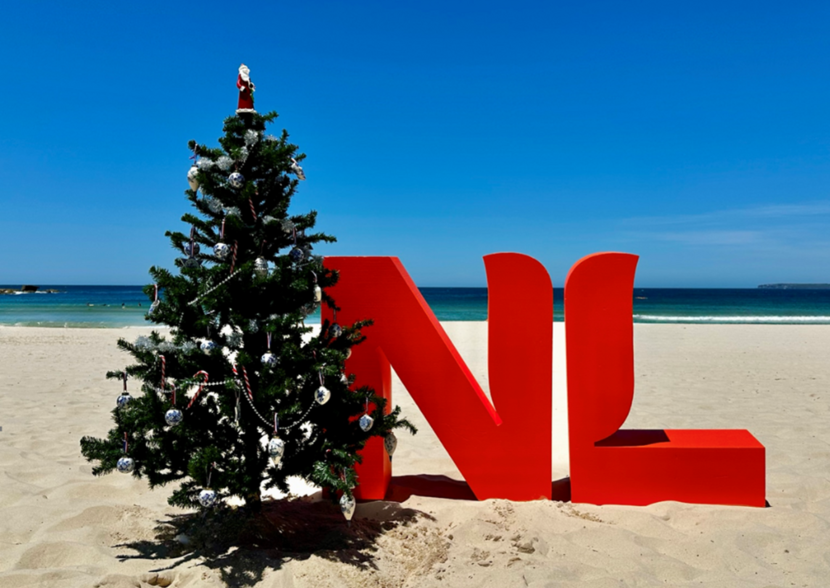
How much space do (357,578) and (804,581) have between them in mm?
2575

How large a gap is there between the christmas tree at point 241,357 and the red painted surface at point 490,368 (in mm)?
693

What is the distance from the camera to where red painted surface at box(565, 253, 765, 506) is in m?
4.28

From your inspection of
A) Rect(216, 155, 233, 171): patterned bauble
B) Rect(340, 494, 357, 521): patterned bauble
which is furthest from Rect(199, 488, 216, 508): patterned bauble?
Rect(216, 155, 233, 171): patterned bauble

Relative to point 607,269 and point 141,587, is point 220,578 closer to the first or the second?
point 141,587

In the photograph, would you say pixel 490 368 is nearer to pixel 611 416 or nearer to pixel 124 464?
pixel 611 416

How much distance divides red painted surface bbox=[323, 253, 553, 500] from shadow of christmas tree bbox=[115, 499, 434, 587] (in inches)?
20.0

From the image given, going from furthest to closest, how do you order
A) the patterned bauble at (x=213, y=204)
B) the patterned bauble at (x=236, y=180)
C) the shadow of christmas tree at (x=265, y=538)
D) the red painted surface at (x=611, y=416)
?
the red painted surface at (x=611, y=416) → the patterned bauble at (x=213, y=204) → the patterned bauble at (x=236, y=180) → the shadow of christmas tree at (x=265, y=538)

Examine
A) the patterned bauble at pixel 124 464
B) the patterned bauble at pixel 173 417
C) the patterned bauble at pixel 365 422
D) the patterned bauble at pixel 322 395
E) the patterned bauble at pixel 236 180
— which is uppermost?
the patterned bauble at pixel 236 180

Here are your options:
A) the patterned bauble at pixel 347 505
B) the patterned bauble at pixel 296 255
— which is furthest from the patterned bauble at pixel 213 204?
the patterned bauble at pixel 347 505

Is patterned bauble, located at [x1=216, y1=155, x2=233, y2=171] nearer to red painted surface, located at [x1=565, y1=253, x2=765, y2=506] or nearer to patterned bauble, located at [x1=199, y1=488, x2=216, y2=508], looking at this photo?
patterned bauble, located at [x1=199, y1=488, x2=216, y2=508]

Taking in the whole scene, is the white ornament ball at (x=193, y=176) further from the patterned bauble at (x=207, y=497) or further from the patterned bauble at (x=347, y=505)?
the patterned bauble at (x=347, y=505)

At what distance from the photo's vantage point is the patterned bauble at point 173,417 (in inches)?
117

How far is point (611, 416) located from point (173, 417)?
3256 millimetres

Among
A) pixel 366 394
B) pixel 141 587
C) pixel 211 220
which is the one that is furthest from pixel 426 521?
pixel 211 220
